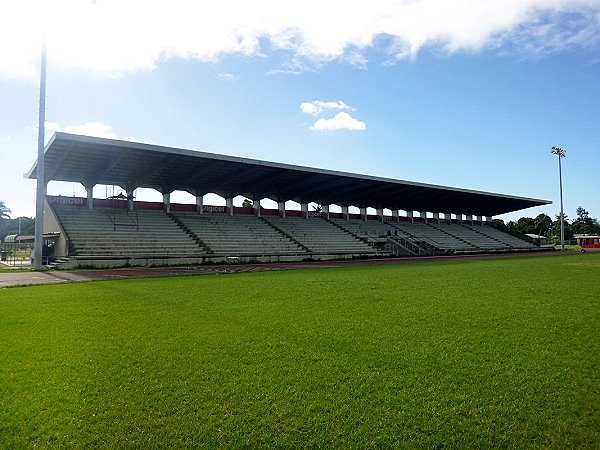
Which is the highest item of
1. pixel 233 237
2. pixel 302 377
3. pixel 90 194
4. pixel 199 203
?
pixel 90 194

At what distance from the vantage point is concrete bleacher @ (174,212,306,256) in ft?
107

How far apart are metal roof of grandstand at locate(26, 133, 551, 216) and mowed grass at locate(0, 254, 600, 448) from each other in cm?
2110

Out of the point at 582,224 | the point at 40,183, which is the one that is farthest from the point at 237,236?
the point at 582,224

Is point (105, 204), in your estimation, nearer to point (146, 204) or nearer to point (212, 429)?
point (146, 204)

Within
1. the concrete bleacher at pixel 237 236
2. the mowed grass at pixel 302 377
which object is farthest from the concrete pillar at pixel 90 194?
the mowed grass at pixel 302 377

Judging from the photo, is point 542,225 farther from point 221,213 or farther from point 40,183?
point 40,183

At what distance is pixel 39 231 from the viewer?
22.5 m

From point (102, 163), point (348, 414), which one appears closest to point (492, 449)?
point (348, 414)

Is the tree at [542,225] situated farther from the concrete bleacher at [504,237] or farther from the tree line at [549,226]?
the concrete bleacher at [504,237]

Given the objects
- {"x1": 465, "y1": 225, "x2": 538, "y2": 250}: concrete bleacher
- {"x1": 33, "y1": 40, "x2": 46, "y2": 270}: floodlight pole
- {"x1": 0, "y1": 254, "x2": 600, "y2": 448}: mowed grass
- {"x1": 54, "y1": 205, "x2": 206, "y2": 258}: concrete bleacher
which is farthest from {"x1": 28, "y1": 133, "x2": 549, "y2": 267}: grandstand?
{"x1": 0, "y1": 254, "x2": 600, "y2": 448}: mowed grass

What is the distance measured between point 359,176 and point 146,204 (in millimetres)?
19157

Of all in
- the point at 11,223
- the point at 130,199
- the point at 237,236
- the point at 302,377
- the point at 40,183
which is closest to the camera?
the point at 302,377

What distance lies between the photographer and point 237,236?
3534cm

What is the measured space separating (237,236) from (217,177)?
5315 mm
